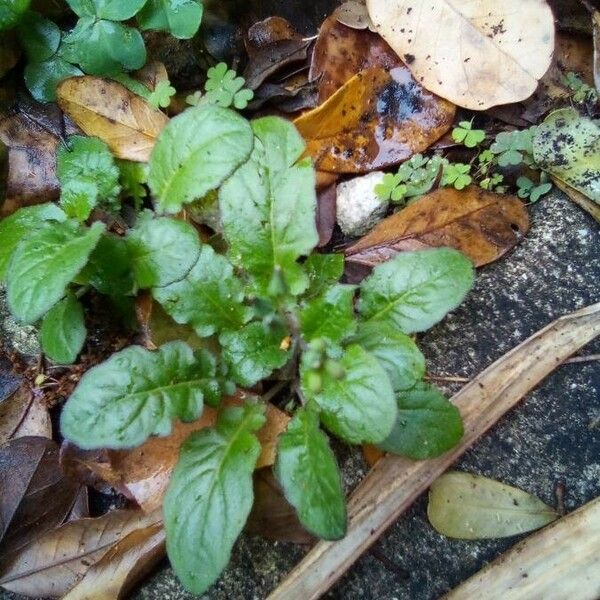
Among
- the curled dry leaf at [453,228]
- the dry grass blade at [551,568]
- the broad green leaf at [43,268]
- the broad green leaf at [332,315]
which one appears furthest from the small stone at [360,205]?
the dry grass blade at [551,568]

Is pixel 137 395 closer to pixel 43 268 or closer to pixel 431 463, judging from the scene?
pixel 43 268

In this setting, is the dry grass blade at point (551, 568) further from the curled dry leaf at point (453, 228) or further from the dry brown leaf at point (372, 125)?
the dry brown leaf at point (372, 125)

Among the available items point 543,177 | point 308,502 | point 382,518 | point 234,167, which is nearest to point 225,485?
point 308,502

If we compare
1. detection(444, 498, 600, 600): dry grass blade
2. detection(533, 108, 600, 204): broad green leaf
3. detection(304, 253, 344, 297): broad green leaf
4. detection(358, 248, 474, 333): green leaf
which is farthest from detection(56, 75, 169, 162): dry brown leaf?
detection(444, 498, 600, 600): dry grass blade

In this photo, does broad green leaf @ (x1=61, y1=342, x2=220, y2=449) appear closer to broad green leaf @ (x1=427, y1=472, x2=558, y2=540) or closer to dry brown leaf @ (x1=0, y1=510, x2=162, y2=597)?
dry brown leaf @ (x1=0, y1=510, x2=162, y2=597)

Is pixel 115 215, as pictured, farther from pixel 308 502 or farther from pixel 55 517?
pixel 308 502

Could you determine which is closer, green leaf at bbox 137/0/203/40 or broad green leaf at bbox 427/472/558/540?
broad green leaf at bbox 427/472/558/540

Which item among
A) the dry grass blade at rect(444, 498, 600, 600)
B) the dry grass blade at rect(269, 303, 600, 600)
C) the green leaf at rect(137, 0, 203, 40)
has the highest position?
the green leaf at rect(137, 0, 203, 40)
